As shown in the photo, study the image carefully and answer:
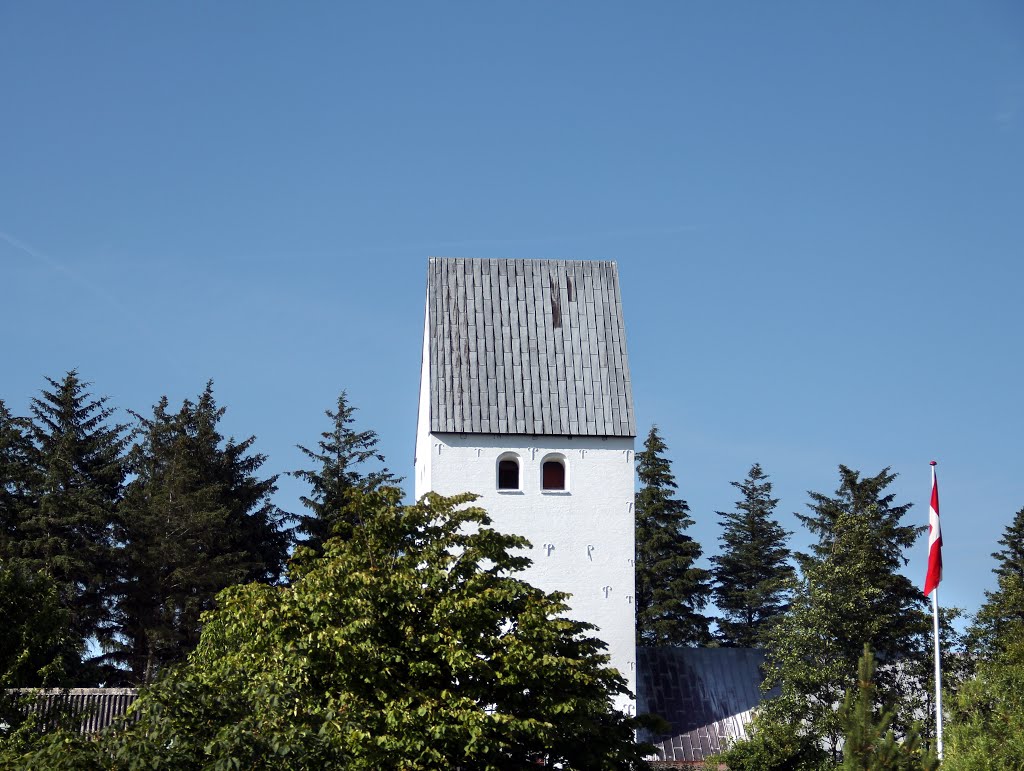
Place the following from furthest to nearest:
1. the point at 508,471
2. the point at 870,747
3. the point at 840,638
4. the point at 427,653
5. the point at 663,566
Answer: the point at 663,566 < the point at 508,471 < the point at 840,638 < the point at 427,653 < the point at 870,747

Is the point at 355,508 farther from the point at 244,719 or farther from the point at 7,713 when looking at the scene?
the point at 244,719

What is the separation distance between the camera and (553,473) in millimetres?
32969

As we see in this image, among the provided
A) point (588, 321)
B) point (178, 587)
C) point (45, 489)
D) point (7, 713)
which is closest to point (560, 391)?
point (588, 321)

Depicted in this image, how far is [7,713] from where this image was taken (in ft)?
65.1

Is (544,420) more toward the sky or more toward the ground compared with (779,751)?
more toward the sky

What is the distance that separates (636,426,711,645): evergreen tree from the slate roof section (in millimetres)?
10358

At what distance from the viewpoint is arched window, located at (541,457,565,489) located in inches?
1292

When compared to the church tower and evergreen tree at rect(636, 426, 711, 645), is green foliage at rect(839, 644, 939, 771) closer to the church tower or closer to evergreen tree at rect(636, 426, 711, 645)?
the church tower

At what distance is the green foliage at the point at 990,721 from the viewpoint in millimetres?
22891

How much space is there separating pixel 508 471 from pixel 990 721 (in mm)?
12129

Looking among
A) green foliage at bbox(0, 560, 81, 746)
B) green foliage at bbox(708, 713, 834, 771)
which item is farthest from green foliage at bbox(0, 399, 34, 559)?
green foliage at bbox(708, 713, 834, 771)

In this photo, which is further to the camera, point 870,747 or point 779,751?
point 779,751

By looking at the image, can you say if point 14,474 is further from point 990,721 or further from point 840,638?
point 990,721

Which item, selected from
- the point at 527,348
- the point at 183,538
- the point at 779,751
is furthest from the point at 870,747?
the point at 183,538
